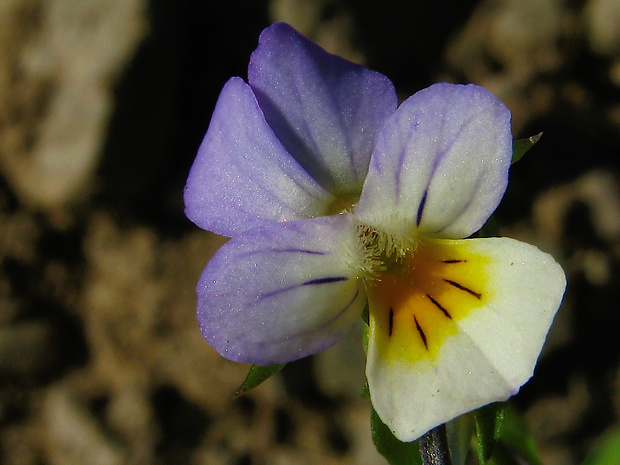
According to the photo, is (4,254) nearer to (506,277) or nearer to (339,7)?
(339,7)

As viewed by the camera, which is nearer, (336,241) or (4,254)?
(336,241)

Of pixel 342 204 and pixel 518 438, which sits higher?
pixel 342 204

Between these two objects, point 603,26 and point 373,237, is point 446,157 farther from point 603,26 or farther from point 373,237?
point 603,26

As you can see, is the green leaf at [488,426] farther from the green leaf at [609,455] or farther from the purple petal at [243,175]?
the green leaf at [609,455]

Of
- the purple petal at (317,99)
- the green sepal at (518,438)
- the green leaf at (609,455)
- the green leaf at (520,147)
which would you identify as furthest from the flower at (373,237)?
the green leaf at (609,455)

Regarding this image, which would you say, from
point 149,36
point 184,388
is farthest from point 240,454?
point 149,36

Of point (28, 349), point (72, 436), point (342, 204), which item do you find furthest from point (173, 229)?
point (342, 204)
